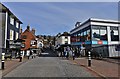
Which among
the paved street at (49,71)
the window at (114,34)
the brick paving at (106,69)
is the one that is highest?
the window at (114,34)

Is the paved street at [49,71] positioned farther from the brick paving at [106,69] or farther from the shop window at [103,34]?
the shop window at [103,34]

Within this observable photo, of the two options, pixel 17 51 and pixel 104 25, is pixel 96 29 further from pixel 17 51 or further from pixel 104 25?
pixel 17 51

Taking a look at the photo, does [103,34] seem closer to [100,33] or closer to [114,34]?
[100,33]

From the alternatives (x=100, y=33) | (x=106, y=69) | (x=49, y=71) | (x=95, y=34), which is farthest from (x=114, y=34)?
(x=49, y=71)

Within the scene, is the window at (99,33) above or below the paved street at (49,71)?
above

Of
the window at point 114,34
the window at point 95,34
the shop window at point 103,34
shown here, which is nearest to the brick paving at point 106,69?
the window at point 95,34

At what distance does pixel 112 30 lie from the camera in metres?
50.9

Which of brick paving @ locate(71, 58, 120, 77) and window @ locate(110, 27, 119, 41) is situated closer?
brick paving @ locate(71, 58, 120, 77)

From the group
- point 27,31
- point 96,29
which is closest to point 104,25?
point 96,29

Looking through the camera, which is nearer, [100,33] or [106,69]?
[106,69]

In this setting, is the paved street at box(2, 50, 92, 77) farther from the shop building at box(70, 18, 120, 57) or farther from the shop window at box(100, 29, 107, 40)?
the shop window at box(100, 29, 107, 40)

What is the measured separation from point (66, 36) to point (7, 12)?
64304 millimetres

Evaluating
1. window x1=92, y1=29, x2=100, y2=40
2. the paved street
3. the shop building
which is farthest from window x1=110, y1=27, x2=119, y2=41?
the paved street

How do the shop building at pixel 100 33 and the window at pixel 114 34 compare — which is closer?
the shop building at pixel 100 33
